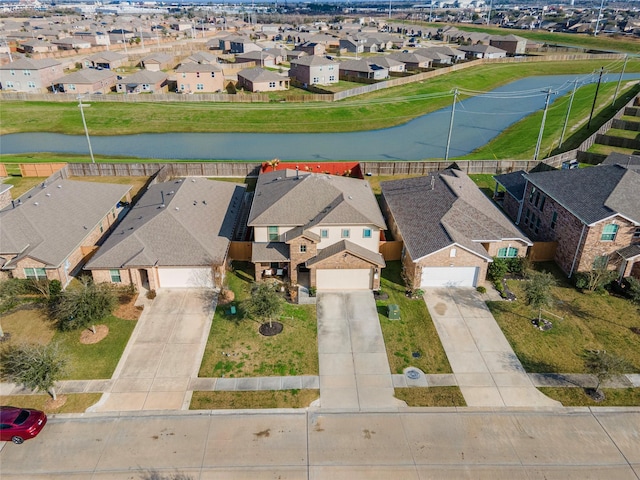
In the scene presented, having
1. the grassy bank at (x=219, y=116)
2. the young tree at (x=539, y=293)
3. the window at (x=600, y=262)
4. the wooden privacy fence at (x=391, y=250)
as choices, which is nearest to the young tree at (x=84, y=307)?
the wooden privacy fence at (x=391, y=250)

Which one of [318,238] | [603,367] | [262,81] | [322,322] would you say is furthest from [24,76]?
[603,367]

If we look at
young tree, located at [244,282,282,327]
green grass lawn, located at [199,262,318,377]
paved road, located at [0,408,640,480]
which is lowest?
green grass lawn, located at [199,262,318,377]

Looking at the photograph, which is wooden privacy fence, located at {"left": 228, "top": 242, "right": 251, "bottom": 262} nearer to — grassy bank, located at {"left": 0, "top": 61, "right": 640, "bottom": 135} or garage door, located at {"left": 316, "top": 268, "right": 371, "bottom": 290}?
garage door, located at {"left": 316, "top": 268, "right": 371, "bottom": 290}

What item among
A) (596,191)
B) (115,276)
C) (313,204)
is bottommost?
(115,276)

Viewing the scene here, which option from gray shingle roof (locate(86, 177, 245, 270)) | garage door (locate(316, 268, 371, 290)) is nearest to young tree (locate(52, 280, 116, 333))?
gray shingle roof (locate(86, 177, 245, 270))

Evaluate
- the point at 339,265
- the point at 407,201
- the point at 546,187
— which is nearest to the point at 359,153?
the point at 407,201

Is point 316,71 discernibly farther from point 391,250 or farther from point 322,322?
point 322,322
